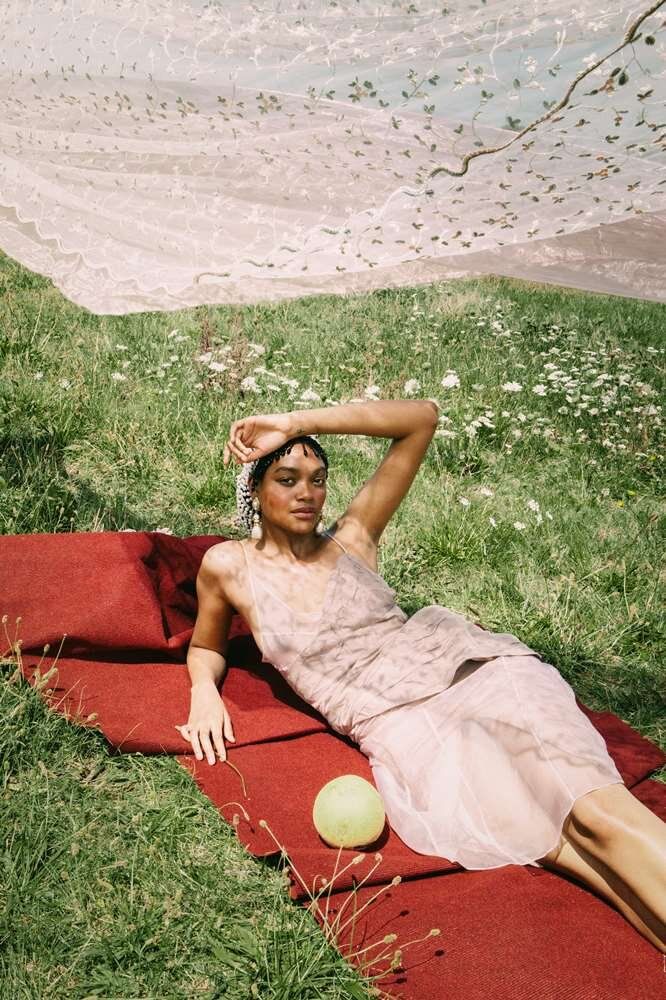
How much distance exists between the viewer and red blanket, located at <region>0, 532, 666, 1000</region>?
91.7 inches

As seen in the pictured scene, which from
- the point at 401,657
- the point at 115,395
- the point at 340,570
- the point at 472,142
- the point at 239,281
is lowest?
the point at 401,657

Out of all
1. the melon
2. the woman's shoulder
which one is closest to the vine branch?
the woman's shoulder

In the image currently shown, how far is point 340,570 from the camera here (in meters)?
3.47

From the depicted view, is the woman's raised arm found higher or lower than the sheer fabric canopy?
lower

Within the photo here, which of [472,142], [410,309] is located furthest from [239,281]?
[410,309]

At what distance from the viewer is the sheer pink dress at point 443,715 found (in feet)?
8.73

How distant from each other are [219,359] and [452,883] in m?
4.76

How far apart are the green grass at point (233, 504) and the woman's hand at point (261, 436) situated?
1.26 metres

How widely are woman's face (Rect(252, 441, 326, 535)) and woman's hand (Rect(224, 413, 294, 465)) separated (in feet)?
0.23

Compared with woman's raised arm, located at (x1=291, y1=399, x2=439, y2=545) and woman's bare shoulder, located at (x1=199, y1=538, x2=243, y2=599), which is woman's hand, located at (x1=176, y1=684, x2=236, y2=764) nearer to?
woman's bare shoulder, located at (x1=199, y1=538, x2=243, y2=599)

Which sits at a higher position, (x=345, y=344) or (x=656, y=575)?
(x=345, y=344)

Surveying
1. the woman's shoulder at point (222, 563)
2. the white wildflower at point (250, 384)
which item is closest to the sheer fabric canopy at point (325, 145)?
the woman's shoulder at point (222, 563)

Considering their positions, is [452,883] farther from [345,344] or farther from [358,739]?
[345,344]

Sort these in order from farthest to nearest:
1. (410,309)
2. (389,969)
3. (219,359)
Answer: (410,309) → (219,359) → (389,969)
